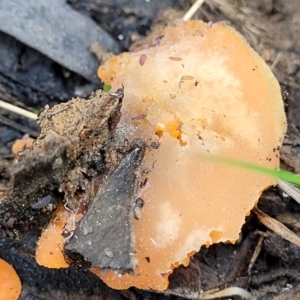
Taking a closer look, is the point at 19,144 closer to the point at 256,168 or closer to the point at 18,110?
the point at 18,110

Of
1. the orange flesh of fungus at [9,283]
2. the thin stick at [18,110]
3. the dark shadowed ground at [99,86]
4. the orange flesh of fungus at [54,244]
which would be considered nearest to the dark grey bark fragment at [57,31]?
the dark shadowed ground at [99,86]

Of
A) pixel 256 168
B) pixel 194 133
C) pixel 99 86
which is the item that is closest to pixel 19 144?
pixel 99 86

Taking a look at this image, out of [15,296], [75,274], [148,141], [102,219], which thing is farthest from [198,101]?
[15,296]

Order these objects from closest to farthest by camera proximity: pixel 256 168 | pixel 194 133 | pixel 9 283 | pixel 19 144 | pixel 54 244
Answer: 1. pixel 256 168
2. pixel 54 244
3. pixel 194 133
4. pixel 9 283
5. pixel 19 144

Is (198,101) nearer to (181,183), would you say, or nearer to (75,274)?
(181,183)

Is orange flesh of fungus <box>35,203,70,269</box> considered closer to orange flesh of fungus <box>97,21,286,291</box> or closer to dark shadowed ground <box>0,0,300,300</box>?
dark shadowed ground <box>0,0,300,300</box>

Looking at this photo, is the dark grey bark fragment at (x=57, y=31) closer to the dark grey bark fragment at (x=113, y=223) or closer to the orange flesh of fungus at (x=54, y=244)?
the dark grey bark fragment at (x=113, y=223)

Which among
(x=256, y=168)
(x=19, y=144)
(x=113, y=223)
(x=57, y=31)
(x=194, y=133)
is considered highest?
(x=256, y=168)
